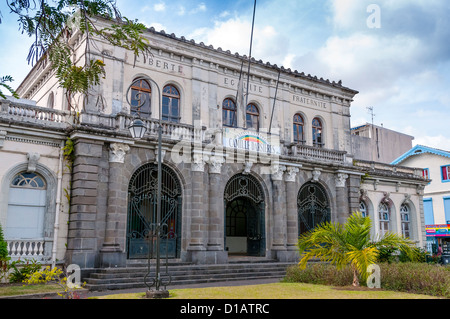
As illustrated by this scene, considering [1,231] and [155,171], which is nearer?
[1,231]

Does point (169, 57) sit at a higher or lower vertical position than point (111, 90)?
higher

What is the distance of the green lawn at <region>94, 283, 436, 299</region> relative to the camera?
10266 millimetres

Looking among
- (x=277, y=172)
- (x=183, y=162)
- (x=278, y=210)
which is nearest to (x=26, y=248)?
(x=183, y=162)

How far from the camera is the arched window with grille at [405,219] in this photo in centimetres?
2853

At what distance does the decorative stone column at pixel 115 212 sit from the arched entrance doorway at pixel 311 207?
950cm

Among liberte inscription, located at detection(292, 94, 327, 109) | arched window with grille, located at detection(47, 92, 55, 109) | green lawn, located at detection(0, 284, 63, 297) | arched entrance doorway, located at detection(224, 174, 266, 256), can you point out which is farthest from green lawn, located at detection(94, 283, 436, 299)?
liberte inscription, located at detection(292, 94, 327, 109)

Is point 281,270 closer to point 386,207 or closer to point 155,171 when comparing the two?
point 155,171

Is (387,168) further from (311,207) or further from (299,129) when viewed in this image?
(311,207)

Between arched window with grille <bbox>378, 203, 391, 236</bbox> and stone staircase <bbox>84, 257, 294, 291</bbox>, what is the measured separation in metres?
10.1

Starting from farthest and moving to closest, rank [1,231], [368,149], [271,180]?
[368,149] → [271,180] → [1,231]

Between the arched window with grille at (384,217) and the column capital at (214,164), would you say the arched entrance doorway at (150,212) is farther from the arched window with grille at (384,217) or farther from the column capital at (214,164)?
the arched window with grille at (384,217)

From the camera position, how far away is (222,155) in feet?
64.5

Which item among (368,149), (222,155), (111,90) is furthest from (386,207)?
(111,90)

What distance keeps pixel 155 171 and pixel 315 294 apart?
388 inches
